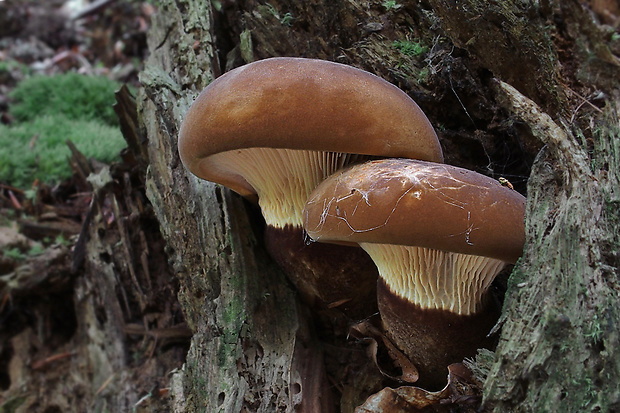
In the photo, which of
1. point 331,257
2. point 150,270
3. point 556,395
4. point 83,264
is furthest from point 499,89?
point 83,264

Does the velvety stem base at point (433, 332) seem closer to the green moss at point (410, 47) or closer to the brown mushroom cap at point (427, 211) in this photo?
the brown mushroom cap at point (427, 211)

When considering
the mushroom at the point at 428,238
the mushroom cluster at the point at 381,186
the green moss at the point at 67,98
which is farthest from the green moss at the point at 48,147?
the mushroom at the point at 428,238

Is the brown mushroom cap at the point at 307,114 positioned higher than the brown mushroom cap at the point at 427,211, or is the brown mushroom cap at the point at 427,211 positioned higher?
the brown mushroom cap at the point at 307,114

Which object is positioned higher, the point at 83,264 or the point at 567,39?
the point at 567,39

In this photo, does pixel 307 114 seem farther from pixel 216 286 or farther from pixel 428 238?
pixel 216 286

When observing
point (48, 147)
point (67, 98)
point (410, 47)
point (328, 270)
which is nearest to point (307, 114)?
point (328, 270)

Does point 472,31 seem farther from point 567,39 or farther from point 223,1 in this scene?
point 223,1
